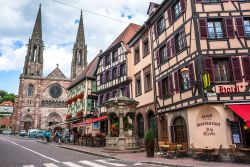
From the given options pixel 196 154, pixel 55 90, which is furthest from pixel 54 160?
pixel 55 90

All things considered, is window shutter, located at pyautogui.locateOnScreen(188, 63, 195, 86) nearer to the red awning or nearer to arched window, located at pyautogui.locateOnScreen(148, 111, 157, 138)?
the red awning

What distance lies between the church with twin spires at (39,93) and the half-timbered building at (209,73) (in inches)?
1863

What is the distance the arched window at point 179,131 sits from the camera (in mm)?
14891

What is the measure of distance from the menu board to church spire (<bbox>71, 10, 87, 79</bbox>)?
183 feet

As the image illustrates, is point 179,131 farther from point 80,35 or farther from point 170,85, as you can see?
point 80,35

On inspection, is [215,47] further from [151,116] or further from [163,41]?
[151,116]

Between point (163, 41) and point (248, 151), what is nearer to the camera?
point (248, 151)

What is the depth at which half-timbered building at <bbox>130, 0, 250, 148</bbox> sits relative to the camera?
12.7 metres

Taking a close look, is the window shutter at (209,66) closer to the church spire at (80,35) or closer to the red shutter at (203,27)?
the red shutter at (203,27)

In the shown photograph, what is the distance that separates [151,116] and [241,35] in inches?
370

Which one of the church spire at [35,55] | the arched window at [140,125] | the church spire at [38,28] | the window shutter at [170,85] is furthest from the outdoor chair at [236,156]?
the church spire at [38,28]

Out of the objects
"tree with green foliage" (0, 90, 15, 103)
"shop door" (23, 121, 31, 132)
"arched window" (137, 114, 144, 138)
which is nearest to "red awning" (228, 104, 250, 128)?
"arched window" (137, 114, 144, 138)

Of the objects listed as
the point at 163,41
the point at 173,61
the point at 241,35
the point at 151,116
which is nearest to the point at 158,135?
the point at 151,116

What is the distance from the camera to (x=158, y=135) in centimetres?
1803
